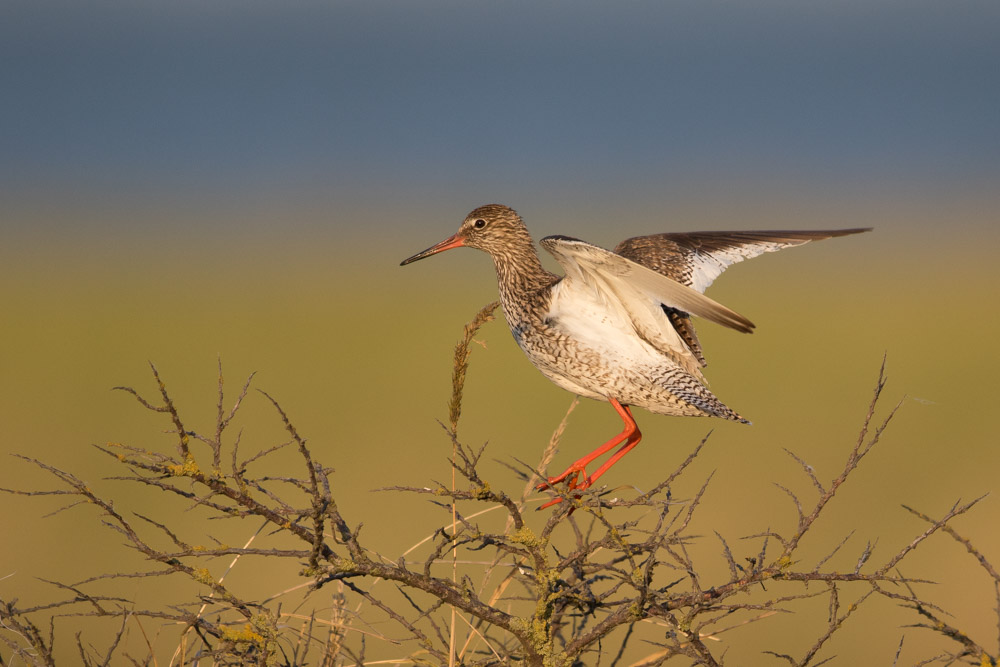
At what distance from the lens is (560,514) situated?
404cm

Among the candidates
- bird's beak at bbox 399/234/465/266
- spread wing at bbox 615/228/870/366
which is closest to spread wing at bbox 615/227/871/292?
spread wing at bbox 615/228/870/366

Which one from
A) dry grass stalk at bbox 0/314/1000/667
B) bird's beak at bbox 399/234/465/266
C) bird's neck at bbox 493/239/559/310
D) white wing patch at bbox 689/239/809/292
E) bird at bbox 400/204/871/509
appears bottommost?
dry grass stalk at bbox 0/314/1000/667

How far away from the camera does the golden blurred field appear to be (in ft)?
59.5

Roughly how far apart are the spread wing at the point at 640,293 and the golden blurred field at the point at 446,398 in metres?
0.67

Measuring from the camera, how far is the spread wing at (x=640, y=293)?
518 cm

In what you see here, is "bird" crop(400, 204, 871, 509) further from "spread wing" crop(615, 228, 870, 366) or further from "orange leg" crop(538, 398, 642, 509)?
"spread wing" crop(615, 228, 870, 366)

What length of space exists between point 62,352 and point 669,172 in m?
117

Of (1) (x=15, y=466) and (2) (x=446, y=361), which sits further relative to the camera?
(2) (x=446, y=361)

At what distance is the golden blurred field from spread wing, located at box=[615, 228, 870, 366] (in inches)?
60.3

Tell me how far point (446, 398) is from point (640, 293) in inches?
802

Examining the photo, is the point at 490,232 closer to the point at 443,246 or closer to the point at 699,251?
the point at 443,246

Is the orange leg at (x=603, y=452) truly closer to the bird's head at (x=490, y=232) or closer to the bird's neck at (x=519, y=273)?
the bird's neck at (x=519, y=273)

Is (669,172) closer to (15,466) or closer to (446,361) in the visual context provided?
(446,361)

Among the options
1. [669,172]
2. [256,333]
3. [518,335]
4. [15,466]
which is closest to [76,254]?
[256,333]
